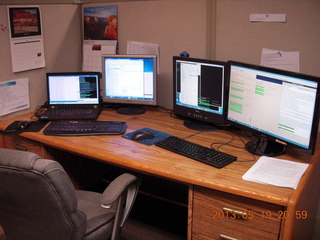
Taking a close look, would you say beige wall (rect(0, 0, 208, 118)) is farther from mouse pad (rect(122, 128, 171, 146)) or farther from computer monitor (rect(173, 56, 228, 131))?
mouse pad (rect(122, 128, 171, 146))

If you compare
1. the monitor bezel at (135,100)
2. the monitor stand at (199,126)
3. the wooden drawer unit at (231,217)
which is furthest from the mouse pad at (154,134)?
the wooden drawer unit at (231,217)

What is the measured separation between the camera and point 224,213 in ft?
4.74

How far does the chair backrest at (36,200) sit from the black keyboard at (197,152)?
1.70 ft

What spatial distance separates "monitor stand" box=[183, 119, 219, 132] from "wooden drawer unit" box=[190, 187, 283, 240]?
21.3 inches

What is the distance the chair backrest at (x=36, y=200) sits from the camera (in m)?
1.20

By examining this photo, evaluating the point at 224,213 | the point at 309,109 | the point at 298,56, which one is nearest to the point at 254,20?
the point at 298,56

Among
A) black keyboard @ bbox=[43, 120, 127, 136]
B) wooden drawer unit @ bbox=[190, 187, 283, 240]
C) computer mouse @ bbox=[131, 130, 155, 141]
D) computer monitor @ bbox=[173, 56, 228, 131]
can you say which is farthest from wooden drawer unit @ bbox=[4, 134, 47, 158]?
wooden drawer unit @ bbox=[190, 187, 283, 240]

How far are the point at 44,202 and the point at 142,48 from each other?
131cm

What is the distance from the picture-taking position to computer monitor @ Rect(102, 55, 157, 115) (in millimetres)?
2166

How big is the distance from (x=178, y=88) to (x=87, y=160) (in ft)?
2.57

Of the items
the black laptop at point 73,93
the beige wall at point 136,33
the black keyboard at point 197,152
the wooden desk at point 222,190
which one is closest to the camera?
the wooden desk at point 222,190

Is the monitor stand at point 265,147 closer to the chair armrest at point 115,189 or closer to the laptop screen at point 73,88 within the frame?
the chair armrest at point 115,189

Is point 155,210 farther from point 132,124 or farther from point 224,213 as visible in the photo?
point 224,213

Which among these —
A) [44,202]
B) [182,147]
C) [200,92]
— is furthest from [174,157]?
[44,202]
